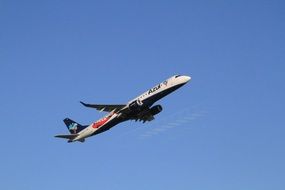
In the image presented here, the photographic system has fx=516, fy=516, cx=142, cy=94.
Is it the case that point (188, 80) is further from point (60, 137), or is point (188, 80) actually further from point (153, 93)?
point (60, 137)

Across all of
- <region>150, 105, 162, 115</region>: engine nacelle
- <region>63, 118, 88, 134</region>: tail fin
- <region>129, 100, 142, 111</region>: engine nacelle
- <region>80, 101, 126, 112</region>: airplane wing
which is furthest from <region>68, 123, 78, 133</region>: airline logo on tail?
<region>129, 100, 142, 111</region>: engine nacelle

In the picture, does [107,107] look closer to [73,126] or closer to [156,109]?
[156,109]

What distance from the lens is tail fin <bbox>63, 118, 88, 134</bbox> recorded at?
126562mm

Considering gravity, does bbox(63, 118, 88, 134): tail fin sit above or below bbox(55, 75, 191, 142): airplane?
above

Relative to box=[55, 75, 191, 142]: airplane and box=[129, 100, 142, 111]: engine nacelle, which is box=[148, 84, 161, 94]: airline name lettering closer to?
box=[55, 75, 191, 142]: airplane

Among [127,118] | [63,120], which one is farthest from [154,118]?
[63,120]

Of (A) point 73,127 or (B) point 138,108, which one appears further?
(A) point 73,127

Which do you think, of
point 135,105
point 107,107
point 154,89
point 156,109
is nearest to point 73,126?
point 107,107

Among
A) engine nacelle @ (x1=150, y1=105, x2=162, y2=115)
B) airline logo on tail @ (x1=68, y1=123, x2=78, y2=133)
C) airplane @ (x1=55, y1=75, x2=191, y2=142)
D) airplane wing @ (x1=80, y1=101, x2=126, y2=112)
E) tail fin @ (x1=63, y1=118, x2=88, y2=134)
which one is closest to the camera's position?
airplane @ (x1=55, y1=75, x2=191, y2=142)

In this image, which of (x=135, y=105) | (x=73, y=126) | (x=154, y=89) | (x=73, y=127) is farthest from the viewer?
(x=73, y=126)

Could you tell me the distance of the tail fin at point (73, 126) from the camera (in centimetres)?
12656

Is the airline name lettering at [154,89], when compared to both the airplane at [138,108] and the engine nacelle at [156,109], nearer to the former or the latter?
the airplane at [138,108]

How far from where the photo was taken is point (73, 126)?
130m

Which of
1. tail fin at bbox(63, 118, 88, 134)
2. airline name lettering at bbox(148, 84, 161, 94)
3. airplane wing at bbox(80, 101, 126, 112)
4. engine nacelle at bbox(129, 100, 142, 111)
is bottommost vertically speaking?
engine nacelle at bbox(129, 100, 142, 111)
